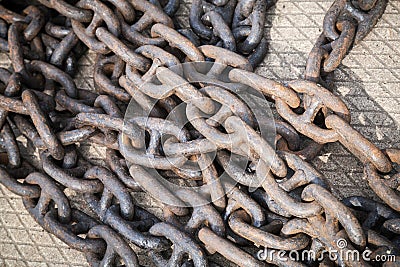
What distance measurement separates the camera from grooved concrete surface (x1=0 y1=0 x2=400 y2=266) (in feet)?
3.96

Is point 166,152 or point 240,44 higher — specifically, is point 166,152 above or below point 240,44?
below

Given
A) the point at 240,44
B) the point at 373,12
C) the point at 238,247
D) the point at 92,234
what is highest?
the point at 373,12

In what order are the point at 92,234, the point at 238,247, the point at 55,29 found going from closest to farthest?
the point at 238,247 < the point at 92,234 < the point at 55,29

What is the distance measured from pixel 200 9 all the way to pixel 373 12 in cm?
42

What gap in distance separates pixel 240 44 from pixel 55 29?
50 centimetres

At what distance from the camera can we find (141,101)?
3.92 feet

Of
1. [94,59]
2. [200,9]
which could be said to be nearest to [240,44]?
[200,9]

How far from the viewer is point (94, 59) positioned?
55.4 inches

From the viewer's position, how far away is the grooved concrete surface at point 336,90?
3.96 ft

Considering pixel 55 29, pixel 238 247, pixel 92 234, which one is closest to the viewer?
pixel 238 247

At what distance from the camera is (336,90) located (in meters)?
1.24

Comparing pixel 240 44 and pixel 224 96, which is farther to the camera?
pixel 240 44

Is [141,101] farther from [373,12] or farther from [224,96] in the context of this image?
[373,12]

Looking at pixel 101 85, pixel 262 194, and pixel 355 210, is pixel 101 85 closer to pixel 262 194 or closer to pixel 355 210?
pixel 262 194
